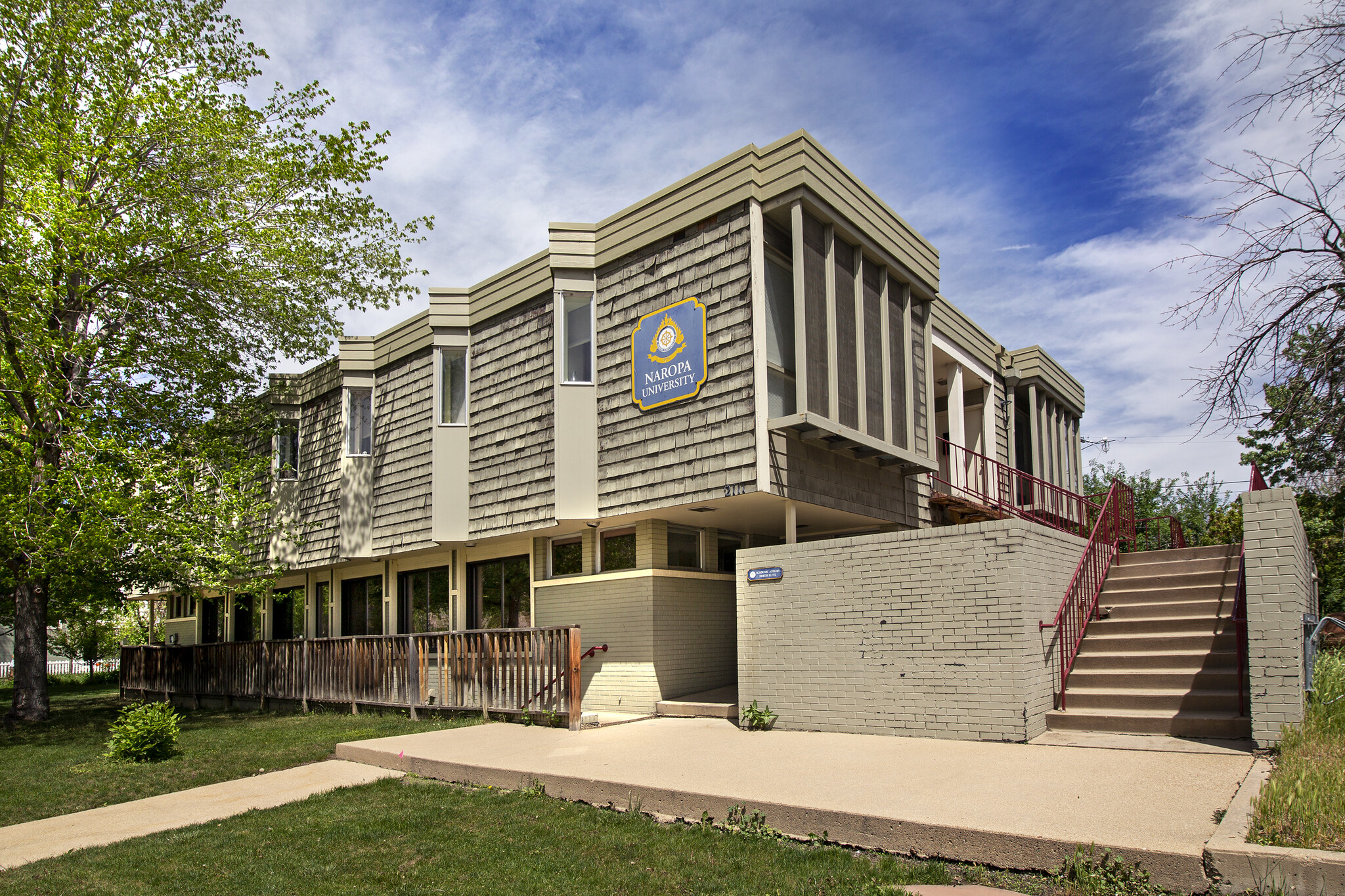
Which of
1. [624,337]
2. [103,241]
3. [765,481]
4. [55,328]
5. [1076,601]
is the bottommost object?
[1076,601]

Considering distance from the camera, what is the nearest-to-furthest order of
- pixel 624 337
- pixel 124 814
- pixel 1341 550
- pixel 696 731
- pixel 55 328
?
1. pixel 124 814
2. pixel 696 731
3. pixel 624 337
4. pixel 55 328
5. pixel 1341 550

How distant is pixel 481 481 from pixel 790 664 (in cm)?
706

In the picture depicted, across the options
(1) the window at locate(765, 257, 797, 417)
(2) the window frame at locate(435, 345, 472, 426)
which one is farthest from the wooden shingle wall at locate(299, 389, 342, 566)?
(1) the window at locate(765, 257, 797, 417)

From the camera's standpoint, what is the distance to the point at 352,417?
18875mm

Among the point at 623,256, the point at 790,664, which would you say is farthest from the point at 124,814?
the point at 623,256

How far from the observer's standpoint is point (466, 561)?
1708cm

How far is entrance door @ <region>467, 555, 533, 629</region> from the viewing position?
15898 millimetres

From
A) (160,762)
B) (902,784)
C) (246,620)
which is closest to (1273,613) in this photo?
(902,784)

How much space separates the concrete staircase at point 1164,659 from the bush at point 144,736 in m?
10.7

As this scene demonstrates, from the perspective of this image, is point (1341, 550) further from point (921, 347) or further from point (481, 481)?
point (481, 481)

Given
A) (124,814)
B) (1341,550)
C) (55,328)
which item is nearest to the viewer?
(124,814)

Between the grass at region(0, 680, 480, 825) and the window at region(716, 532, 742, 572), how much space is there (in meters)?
4.81

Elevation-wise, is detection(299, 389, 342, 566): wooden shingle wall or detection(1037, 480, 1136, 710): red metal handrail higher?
detection(299, 389, 342, 566): wooden shingle wall

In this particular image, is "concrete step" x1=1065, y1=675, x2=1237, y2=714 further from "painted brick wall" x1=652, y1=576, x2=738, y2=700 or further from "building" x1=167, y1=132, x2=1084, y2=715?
"painted brick wall" x1=652, y1=576, x2=738, y2=700
